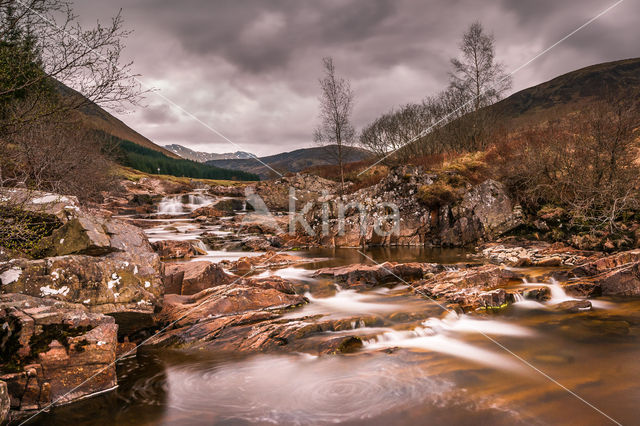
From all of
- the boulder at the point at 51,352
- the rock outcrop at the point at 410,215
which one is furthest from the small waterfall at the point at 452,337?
the rock outcrop at the point at 410,215

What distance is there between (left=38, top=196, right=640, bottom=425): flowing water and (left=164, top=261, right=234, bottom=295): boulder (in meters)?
3.03

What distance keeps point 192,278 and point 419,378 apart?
6922 millimetres

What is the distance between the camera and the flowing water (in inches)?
164

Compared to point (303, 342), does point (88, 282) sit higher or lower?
higher

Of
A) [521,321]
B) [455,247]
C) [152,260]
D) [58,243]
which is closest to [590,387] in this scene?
[521,321]

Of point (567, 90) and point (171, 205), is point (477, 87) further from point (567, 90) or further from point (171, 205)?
point (567, 90)

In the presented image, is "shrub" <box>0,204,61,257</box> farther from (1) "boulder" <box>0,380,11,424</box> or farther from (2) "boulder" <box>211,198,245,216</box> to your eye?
(2) "boulder" <box>211,198,245,216</box>

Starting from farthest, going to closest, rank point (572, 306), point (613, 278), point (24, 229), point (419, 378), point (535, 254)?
1. point (535, 254)
2. point (613, 278)
3. point (572, 306)
4. point (24, 229)
5. point (419, 378)

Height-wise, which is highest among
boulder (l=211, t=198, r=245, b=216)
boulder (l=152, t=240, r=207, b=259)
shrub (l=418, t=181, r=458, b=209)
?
boulder (l=211, t=198, r=245, b=216)

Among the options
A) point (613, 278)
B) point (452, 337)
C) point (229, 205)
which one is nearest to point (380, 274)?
point (452, 337)

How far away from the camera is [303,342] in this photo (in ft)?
21.0

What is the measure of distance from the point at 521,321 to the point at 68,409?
812cm

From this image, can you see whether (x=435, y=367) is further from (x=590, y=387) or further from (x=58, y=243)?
(x=58, y=243)
